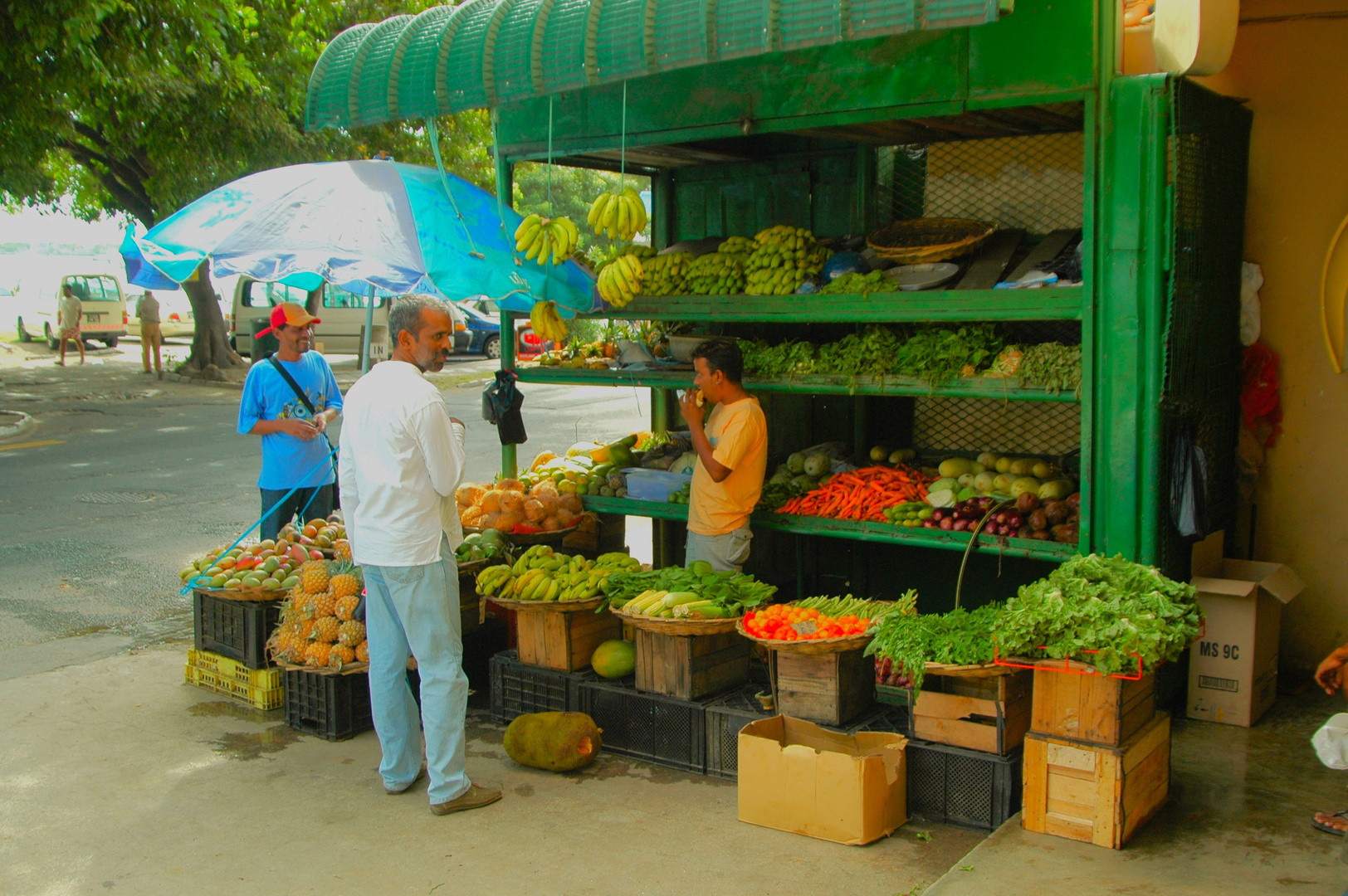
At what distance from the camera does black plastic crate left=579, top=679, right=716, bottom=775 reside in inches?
208

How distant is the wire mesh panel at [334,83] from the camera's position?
6.75 m

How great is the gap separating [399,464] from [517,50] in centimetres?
249

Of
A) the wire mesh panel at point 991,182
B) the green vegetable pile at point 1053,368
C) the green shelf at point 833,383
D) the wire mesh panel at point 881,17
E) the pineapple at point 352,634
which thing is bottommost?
the pineapple at point 352,634

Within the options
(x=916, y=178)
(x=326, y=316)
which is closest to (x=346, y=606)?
(x=916, y=178)

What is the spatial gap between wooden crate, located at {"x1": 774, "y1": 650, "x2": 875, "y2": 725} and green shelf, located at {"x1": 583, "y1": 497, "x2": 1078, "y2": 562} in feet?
3.08

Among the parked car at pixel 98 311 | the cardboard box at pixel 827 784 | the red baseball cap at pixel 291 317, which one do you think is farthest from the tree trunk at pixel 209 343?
the cardboard box at pixel 827 784

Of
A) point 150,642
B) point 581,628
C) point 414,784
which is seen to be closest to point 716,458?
point 581,628

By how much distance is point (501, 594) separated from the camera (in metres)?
5.79

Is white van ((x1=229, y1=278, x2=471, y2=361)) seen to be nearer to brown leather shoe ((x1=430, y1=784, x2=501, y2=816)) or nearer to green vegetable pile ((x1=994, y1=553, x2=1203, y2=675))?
brown leather shoe ((x1=430, y1=784, x2=501, y2=816))

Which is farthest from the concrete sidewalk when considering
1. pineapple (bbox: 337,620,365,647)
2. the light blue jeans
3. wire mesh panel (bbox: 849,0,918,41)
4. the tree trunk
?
the tree trunk

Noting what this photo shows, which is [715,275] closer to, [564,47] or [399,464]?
[564,47]

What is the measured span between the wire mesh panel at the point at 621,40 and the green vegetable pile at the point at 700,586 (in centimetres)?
245

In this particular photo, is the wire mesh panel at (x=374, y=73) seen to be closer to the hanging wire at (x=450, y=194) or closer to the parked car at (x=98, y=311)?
the hanging wire at (x=450, y=194)

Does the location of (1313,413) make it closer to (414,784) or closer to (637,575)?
(637,575)
